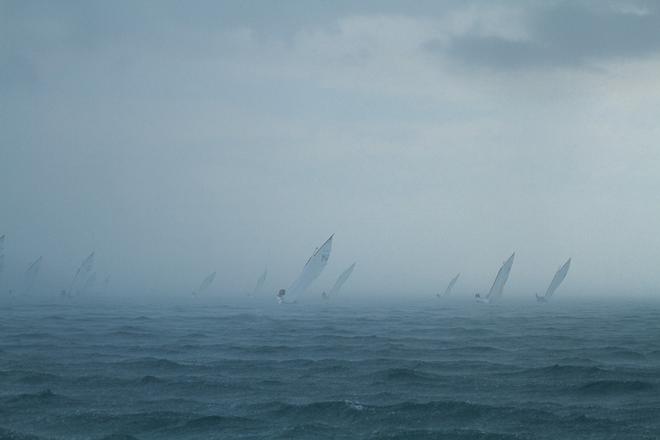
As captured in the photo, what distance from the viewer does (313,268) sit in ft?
268

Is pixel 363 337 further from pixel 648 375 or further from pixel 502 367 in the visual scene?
pixel 648 375

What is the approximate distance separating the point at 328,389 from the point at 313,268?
171 feet

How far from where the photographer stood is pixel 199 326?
7162 cm

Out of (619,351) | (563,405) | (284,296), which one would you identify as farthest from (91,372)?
(284,296)

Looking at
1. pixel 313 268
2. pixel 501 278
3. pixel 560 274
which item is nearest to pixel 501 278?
pixel 501 278

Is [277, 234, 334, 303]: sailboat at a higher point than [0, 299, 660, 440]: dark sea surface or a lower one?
higher

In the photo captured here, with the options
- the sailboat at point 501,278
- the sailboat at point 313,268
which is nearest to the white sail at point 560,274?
the sailboat at point 501,278

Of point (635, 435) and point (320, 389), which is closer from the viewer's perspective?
point (635, 435)

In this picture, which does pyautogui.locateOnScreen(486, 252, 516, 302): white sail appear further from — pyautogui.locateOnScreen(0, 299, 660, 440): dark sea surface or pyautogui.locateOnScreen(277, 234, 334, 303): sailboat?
pyautogui.locateOnScreen(0, 299, 660, 440): dark sea surface

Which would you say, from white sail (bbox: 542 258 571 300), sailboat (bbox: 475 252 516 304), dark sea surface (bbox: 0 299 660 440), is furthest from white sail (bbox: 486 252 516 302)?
dark sea surface (bbox: 0 299 660 440)

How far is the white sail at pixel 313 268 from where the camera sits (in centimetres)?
7812

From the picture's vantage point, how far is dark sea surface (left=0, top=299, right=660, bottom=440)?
22453 millimetres

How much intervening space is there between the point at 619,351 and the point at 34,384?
140 ft

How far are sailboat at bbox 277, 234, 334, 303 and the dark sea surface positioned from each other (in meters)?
26.4
